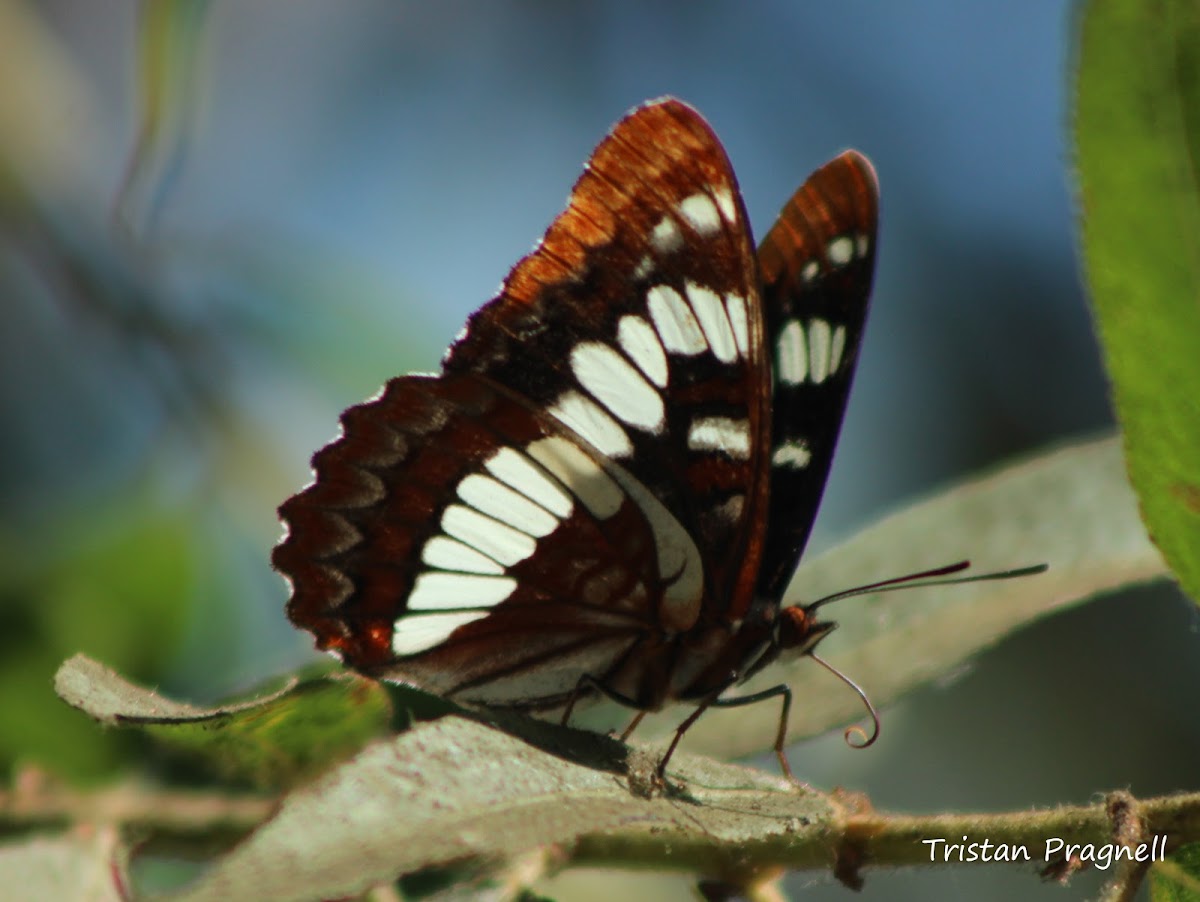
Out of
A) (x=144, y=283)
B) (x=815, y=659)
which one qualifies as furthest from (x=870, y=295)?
(x=144, y=283)

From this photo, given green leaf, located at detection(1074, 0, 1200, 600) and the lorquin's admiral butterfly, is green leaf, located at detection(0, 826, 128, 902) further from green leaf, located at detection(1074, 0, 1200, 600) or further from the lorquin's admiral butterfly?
green leaf, located at detection(1074, 0, 1200, 600)

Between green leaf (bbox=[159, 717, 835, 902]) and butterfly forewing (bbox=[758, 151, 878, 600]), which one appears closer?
green leaf (bbox=[159, 717, 835, 902])

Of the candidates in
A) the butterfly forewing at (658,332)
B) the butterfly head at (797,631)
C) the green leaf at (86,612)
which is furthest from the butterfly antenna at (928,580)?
the green leaf at (86,612)

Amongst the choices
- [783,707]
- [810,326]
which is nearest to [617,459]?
[810,326]

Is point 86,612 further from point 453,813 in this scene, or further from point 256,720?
point 453,813

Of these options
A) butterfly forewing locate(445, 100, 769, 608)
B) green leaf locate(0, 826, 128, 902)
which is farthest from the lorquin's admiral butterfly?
green leaf locate(0, 826, 128, 902)

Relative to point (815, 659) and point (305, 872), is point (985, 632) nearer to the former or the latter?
point (815, 659)
